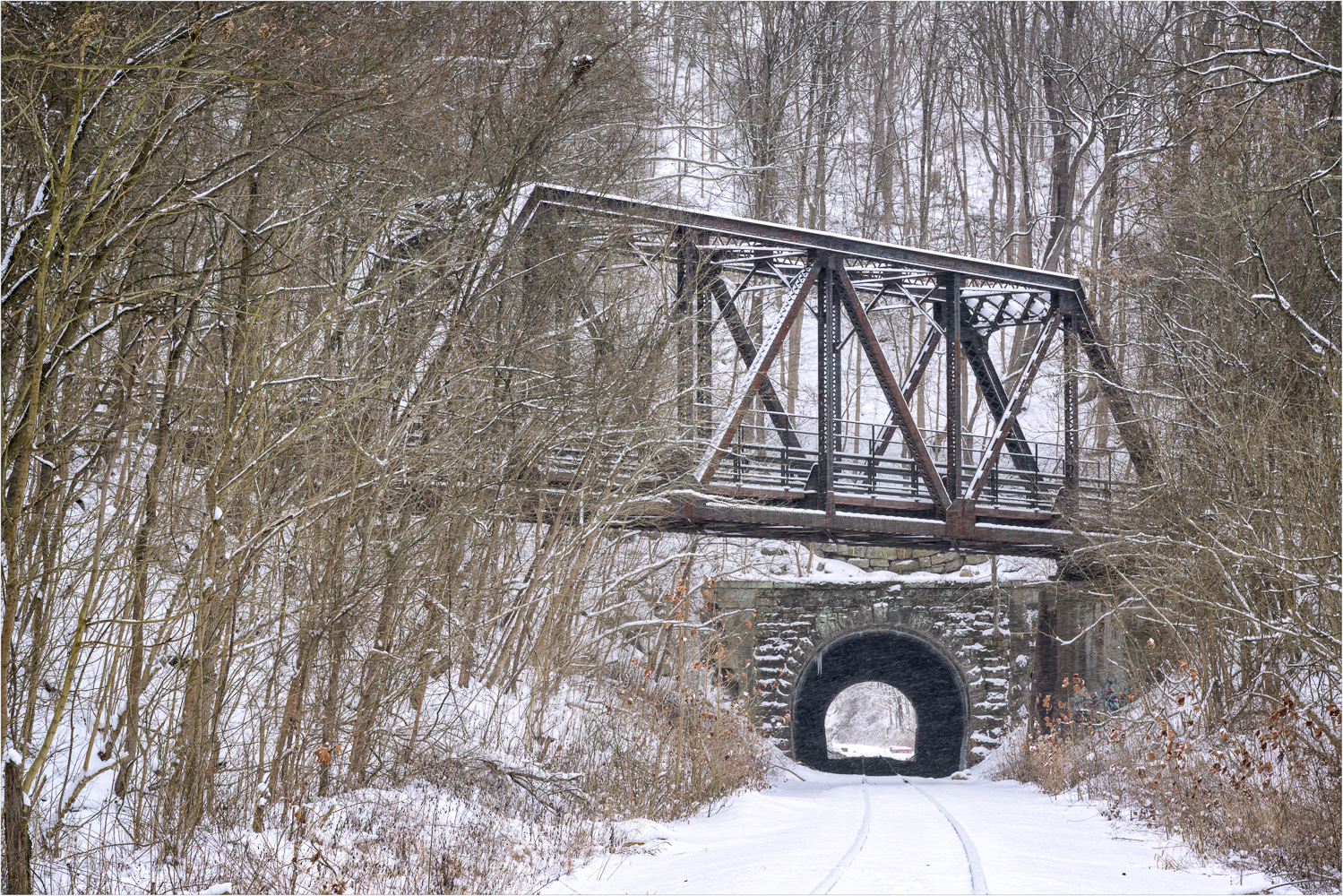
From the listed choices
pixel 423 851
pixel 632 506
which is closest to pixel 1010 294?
pixel 632 506

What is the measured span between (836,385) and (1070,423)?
14.3ft

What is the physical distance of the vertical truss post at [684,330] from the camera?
11367 mm

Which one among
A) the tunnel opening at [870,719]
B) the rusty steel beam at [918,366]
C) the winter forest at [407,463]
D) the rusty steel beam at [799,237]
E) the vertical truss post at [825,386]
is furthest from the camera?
the tunnel opening at [870,719]

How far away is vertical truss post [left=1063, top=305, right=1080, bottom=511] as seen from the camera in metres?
14.7

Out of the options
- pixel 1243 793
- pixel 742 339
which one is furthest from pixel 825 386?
pixel 1243 793

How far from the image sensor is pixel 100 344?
6129 mm

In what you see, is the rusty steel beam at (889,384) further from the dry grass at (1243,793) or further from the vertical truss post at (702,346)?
the dry grass at (1243,793)

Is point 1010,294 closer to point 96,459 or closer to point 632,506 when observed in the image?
point 632,506

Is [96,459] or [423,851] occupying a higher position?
[96,459]

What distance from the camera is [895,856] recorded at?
6867 mm

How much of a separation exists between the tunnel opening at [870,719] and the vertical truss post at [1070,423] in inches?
833

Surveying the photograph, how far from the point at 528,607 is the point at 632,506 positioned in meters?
1.70

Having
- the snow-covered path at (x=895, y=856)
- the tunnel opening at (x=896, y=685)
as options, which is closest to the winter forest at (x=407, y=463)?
the snow-covered path at (x=895, y=856)

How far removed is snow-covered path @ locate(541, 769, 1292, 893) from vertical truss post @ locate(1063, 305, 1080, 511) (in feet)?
17.1
